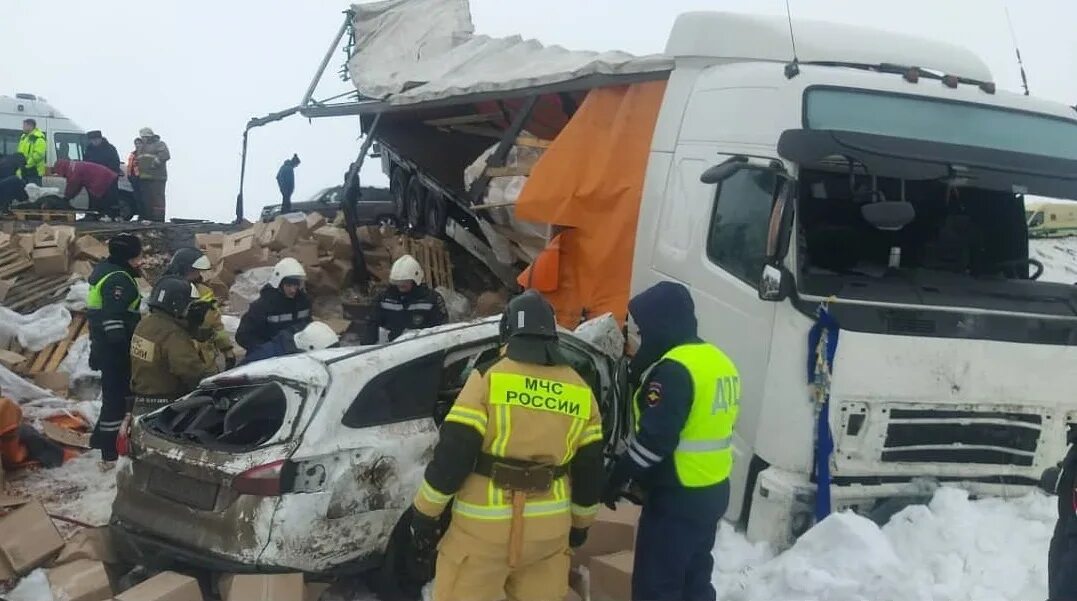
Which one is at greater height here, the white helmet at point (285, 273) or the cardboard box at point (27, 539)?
the white helmet at point (285, 273)

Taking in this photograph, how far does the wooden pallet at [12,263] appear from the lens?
30.2ft

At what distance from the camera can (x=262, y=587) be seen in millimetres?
3609

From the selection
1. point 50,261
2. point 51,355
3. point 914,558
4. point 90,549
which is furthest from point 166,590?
point 50,261

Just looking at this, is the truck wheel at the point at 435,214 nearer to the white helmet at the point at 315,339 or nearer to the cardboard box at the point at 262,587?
the white helmet at the point at 315,339

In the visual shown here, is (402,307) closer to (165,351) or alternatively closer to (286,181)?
(165,351)

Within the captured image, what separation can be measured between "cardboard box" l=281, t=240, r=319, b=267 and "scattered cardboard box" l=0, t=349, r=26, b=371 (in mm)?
3014

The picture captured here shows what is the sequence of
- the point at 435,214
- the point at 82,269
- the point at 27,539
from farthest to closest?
the point at 435,214 < the point at 82,269 < the point at 27,539

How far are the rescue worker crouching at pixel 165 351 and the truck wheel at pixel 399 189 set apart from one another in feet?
20.2

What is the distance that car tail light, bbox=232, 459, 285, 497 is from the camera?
12.1 feet

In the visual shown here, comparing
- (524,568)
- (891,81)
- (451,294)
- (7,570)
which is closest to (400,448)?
(524,568)

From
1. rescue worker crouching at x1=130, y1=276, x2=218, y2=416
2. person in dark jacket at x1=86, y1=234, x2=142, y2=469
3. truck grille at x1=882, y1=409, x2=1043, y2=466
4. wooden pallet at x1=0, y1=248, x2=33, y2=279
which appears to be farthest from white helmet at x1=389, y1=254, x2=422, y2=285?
wooden pallet at x1=0, y1=248, x2=33, y2=279

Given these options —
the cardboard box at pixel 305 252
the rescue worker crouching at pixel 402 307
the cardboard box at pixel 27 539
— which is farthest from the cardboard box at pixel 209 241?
the cardboard box at pixel 27 539

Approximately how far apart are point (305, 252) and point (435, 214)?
1.61 meters

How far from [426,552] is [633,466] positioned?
893 millimetres
